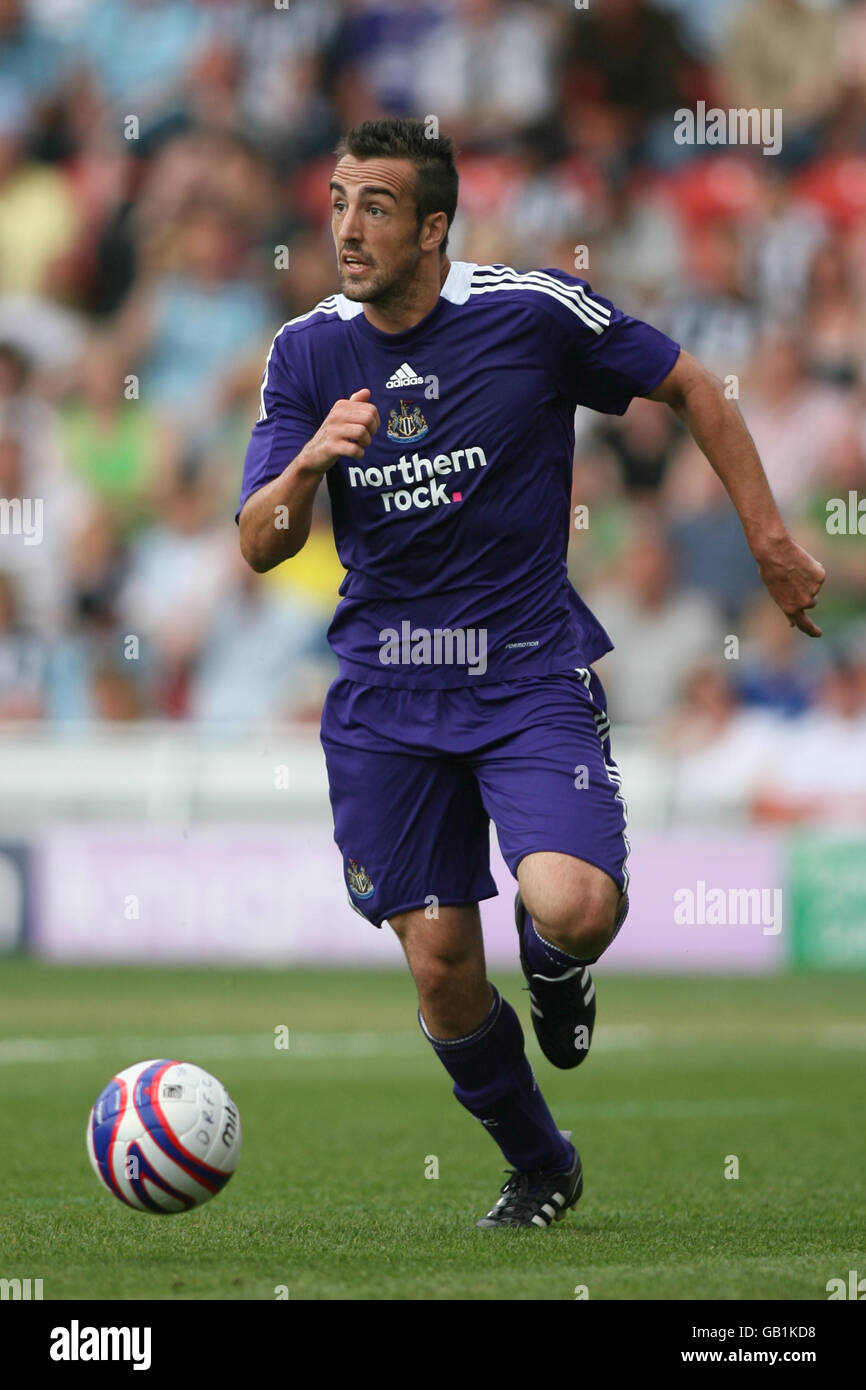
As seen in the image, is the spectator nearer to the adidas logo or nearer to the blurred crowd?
the blurred crowd

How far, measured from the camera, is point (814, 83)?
16156mm

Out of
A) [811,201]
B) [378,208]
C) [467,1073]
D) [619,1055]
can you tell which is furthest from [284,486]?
[811,201]

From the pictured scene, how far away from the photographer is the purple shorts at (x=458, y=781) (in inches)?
206

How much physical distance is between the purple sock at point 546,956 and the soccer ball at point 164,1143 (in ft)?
2.63

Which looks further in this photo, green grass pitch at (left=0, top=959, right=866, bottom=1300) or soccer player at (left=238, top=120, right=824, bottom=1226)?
soccer player at (left=238, top=120, right=824, bottom=1226)

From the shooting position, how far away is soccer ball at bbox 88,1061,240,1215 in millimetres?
5027

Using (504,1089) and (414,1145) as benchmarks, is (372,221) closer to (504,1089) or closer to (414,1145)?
(504,1089)

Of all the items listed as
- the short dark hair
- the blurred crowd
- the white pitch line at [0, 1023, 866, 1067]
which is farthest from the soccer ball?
the blurred crowd

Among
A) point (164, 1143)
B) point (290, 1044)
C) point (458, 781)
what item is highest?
point (458, 781)

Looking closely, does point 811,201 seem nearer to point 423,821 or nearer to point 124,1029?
point 124,1029

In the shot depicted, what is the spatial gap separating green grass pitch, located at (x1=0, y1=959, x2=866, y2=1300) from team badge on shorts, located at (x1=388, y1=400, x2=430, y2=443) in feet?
6.24

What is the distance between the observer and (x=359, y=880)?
5469 millimetres

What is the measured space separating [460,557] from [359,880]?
0.83m

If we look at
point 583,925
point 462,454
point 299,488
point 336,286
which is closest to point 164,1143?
point 583,925
